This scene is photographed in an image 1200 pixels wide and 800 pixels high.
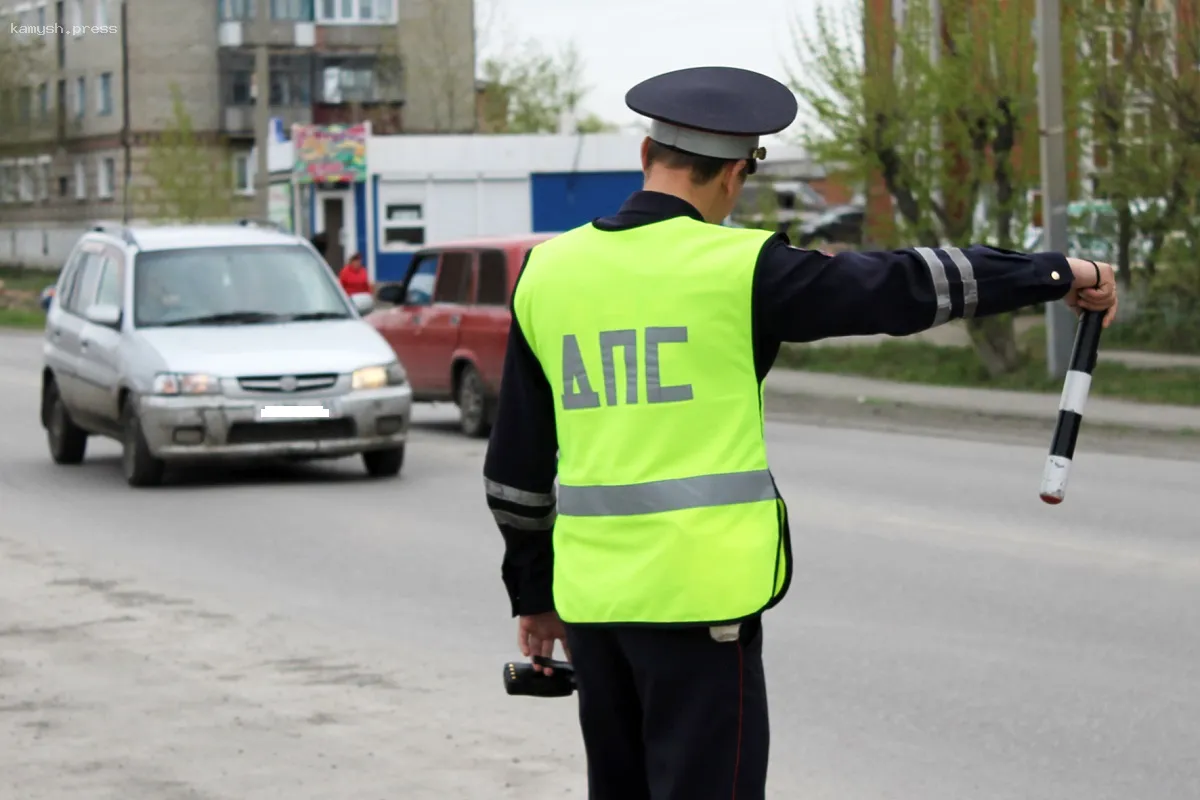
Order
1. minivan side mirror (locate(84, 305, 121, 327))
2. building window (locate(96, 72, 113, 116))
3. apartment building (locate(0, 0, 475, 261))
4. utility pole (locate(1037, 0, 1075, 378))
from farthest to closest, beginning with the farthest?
building window (locate(96, 72, 113, 116)), apartment building (locate(0, 0, 475, 261)), utility pole (locate(1037, 0, 1075, 378)), minivan side mirror (locate(84, 305, 121, 327))

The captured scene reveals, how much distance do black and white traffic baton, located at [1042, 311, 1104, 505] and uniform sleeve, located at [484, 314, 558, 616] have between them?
0.91 m

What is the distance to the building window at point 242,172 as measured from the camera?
8125 cm

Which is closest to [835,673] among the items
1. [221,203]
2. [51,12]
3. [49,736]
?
[49,736]

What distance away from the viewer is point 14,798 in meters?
6.16

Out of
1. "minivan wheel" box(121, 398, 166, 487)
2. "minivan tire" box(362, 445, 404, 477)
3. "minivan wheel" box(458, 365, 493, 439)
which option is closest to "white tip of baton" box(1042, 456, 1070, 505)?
"minivan wheel" box(121, 398, 166, 487)

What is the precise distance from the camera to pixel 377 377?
14508 mm

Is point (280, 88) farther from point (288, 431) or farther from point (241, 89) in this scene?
point (288, 431)

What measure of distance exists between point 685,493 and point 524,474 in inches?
18.0

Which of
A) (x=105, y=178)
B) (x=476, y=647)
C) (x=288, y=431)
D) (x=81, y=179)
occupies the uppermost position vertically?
(x=476, y=647)

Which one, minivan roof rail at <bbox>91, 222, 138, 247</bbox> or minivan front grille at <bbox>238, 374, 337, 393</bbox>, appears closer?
minivan front grille at <bbox>238, 374, 337, 393</bbox>

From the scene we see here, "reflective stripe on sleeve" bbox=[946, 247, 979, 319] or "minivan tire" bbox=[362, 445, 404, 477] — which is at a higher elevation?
"reflective stripe on sleeve" bbox=[946, 247, 979, 319]

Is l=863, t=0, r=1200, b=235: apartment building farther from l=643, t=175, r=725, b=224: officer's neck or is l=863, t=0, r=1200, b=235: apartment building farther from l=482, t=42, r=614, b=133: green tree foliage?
l=482, t=42, r=614, b=133: green tree foliage

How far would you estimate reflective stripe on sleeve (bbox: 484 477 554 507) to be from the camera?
3.91 metres

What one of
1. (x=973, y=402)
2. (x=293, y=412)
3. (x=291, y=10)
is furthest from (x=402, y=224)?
(x=293, y=412)
